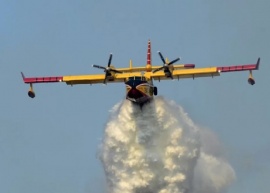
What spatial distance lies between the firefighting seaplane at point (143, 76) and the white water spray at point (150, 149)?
6.08 feet

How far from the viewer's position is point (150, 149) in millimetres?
115750

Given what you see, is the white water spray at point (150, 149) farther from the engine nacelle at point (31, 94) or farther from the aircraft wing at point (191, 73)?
the engine nacelle at point (31, 94)

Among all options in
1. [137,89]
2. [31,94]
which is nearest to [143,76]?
[137,89]

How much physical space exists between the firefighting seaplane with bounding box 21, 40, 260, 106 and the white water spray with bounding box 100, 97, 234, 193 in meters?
1.85

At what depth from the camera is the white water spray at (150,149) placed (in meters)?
115

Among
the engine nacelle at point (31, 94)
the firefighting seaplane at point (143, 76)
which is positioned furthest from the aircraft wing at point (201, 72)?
the engine nacelle at point (31, 94)

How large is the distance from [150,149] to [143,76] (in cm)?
658

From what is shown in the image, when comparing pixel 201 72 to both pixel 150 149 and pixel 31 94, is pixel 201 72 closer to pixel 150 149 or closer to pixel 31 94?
pixel 150 149

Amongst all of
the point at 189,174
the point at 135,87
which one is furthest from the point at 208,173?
the point at 135,87

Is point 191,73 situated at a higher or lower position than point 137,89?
higher

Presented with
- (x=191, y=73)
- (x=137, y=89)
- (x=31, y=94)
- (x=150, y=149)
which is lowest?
(x=150, y=149)

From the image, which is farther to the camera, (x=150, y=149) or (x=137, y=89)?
(x=150, y=149)

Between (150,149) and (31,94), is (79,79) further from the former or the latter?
(150,149)

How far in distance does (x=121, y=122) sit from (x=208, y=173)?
11432 millimetres
